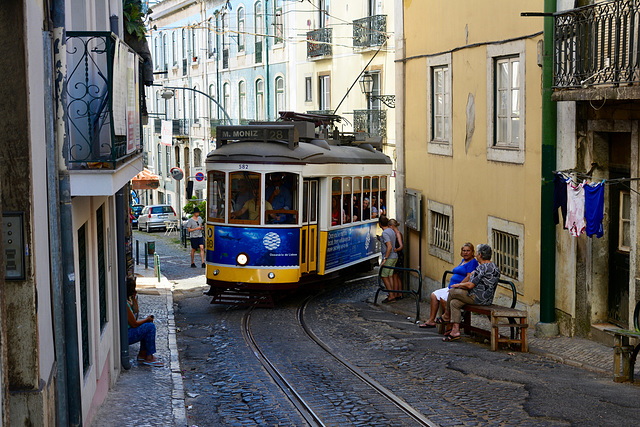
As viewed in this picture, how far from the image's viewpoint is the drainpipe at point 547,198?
12078 millimetres

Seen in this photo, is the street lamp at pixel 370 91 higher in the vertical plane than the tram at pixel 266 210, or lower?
higher

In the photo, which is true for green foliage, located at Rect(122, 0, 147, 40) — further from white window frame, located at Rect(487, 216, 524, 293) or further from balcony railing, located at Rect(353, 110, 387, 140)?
balcony railing, located at Rect(353, 110, 387, 140)

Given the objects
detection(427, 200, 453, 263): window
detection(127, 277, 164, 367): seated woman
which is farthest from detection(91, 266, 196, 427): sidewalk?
detection(427, 200, 453, 263): window

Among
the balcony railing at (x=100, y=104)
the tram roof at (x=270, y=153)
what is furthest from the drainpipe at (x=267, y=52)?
the balcony railing at (x=100, y=104)

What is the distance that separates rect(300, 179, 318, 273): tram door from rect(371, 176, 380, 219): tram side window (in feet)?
10.6

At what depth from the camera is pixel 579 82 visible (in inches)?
440

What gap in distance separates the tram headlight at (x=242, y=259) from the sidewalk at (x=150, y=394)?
1.74 m

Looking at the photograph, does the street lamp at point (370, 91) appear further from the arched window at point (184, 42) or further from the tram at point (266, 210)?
the arched window at point (184, 42)

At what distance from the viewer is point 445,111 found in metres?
16.8

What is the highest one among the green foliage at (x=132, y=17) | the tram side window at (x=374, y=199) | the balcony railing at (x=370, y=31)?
the balcony railing at (x=370, y=31)

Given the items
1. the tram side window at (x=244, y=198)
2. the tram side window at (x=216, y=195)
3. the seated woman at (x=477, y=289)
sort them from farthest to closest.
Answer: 1. the tram side window at (x=216, y=195)
2. the tram side window at (x=244, y=198)
3. the seated woman at (x=477, y=289)

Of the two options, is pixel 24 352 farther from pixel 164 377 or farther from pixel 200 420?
pixel 164 377

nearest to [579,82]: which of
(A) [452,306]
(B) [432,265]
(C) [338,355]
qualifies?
(A) [452,306]

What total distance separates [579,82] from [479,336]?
3.54 metres
